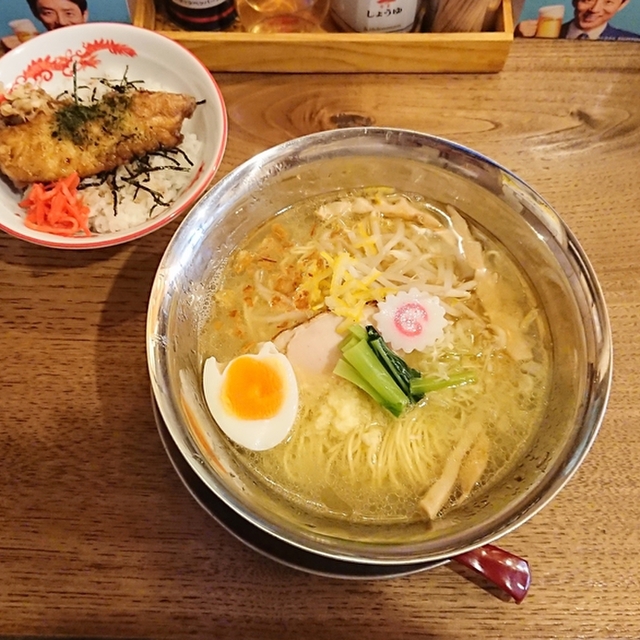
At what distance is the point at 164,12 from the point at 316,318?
1.29 metres

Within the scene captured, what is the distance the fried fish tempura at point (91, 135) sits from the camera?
178 centimetres

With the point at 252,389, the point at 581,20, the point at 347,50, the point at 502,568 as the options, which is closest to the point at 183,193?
the point at 252,389

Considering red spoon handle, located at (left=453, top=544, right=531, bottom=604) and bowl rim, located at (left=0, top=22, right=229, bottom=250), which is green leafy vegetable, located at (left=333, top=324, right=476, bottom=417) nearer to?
red spoon handle, located at (left=453, top=544, right=531, bottom=604)

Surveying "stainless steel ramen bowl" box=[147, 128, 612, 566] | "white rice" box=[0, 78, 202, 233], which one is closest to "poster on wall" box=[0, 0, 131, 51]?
"white rice" box=[0, 78, 202, 233]

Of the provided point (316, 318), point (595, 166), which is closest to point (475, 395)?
point (316, 318)

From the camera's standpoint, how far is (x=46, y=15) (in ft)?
6.74

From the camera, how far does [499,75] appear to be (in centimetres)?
210

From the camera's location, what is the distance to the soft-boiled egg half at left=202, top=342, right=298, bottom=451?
1570 mm

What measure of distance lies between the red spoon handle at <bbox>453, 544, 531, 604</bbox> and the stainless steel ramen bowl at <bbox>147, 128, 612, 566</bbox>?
2.9 inches

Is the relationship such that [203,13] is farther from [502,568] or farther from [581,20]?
[502,568]

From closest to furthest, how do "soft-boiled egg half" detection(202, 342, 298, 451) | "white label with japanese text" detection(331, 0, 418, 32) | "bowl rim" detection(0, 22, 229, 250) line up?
1. "soft-boiled egg half" detection(202, 342, 298, 451)
2. "bowl rim" detection(0, 22, 229, 250)
3. "white label with japanese text" detection(331, 0, 418, 32)

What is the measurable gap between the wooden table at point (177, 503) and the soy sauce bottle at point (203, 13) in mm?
407

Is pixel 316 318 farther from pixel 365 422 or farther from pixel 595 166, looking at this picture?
pixel 595 166

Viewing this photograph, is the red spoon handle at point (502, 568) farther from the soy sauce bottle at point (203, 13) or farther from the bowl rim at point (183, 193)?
the soy sauce bottle at point (203, 13)
